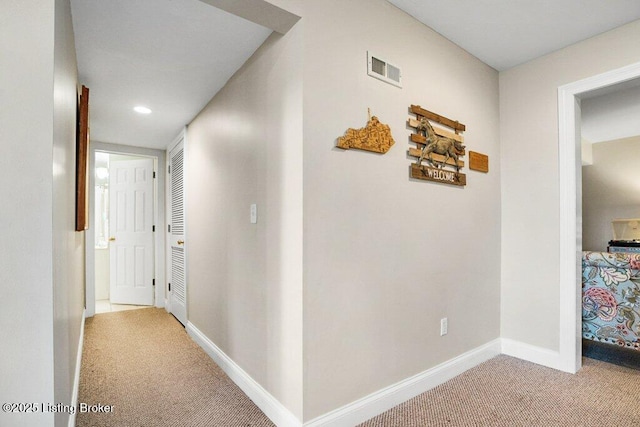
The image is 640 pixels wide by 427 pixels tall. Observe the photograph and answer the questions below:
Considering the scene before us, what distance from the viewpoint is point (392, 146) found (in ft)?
6.66

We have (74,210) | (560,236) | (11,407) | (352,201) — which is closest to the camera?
(11,407)

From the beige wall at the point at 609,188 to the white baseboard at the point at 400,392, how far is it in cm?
467

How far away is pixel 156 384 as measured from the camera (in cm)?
233

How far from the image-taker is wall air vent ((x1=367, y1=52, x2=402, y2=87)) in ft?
6.32

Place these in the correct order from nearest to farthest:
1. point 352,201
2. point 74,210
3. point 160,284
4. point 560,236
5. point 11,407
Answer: point 11,407, point 352,201, point 74,210, point 560,236, point 160,284

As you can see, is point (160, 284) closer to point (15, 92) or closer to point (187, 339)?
point (187, 339)

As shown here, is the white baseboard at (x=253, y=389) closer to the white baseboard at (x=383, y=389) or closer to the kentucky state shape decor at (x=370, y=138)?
the white baseboard at (x=383, y=389)

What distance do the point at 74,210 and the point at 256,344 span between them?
138 cm

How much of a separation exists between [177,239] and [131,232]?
3.94ft

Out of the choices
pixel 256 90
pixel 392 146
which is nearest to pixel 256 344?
pixel 392 146

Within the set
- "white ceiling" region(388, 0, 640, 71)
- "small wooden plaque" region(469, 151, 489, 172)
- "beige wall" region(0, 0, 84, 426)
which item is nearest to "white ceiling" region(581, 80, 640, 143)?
"white ceiling" region(388, 0, 640, 71)

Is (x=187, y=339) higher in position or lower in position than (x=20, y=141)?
lower

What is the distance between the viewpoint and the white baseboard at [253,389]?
1.76m

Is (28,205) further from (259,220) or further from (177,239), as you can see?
(177,239)
